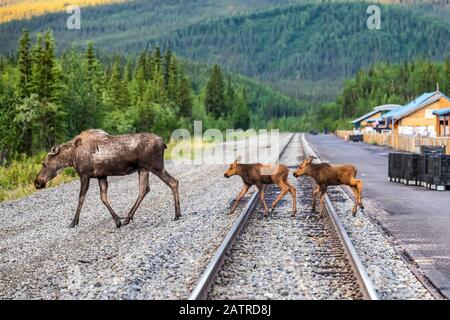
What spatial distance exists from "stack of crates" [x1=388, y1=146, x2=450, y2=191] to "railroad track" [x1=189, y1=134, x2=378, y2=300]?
823cm

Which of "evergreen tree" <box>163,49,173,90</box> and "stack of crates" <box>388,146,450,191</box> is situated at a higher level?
"evergreen tree" <box>163,49,173,90</box>

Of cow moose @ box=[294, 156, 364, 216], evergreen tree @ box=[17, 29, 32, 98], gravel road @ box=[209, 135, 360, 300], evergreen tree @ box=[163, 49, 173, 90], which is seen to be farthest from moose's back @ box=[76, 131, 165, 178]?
evergreen tree @ box=[163, 49, 173, 90]

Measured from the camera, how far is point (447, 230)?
12352mm

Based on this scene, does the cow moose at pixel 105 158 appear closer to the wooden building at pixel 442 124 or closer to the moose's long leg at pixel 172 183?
the moose's long leg at pixel 172 183

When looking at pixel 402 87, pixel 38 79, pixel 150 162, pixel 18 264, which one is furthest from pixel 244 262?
pixel 402 87

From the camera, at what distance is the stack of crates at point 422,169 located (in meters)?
20.0

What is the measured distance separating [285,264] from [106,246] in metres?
3.17

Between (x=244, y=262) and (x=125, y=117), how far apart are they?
59014 millimetres

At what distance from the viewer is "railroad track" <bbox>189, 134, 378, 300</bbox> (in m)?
7.38

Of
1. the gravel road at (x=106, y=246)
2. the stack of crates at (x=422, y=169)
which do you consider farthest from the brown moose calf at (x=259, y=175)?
the stack of crates at (x=422, y=169)

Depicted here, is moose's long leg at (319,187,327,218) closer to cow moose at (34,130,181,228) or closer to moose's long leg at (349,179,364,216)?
moose's long leg at (349,179,364,216)

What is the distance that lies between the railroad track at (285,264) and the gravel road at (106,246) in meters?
0.30

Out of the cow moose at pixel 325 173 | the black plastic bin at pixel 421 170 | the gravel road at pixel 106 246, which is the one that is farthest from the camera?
the black plastic bin at pixel 421 170

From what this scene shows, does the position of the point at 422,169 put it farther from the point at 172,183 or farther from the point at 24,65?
the point at 24,65
